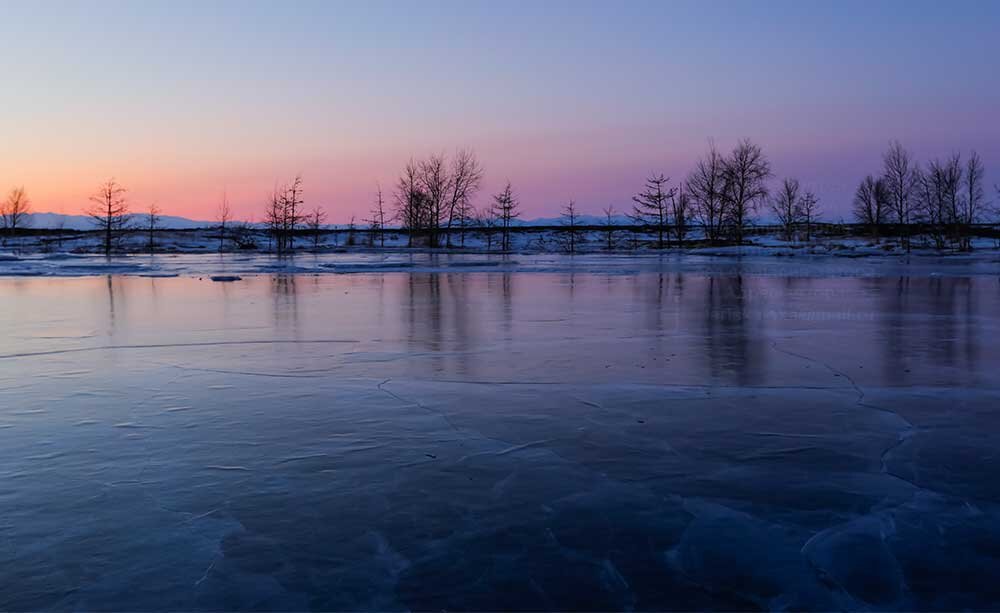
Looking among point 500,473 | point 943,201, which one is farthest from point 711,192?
point 500,473

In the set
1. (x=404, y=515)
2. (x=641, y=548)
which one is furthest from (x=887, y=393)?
(x=404, y=515)

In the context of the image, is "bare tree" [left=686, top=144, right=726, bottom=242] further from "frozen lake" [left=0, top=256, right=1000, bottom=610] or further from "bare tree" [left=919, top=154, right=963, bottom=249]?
"frozen lake" [left=0, top=256, right=1000, bottom=610]

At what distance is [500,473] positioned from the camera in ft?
13.7

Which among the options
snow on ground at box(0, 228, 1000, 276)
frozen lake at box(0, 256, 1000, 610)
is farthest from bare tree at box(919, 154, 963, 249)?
frozen lake at box(0, 256, 1000, 610)

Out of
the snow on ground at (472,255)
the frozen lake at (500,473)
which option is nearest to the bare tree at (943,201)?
the snow on ground at (472,255)

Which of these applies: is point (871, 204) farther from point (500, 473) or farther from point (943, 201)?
point (500, 473)

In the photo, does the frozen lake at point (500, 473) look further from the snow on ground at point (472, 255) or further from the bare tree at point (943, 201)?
the bare tree at point (943, 201)

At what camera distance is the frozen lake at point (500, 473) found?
9.77 ft

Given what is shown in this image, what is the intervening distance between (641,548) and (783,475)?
1.28 metres

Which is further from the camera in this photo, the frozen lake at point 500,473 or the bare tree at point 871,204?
the bare tree at point 871,204

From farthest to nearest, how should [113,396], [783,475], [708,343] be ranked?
[708,343] → [113,396] → [783,475]

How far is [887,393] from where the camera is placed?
6.19 metres

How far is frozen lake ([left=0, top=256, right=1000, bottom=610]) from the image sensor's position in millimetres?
2977

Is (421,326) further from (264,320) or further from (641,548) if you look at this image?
(641,548)
